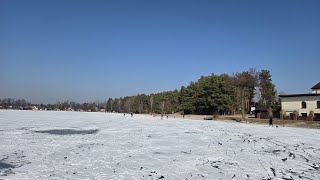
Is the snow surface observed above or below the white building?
below

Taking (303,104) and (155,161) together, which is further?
(303,104)

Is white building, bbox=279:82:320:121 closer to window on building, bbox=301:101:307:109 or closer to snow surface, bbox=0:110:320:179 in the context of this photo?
window on building, bbox=301:101:307:109

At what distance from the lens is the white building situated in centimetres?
5044

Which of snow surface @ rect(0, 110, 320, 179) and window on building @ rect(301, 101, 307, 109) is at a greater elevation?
window on building @ rect(301, 101, 307, 109)

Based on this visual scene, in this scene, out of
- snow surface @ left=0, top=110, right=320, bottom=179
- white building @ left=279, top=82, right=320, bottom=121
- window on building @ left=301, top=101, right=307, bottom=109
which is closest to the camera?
snow surface @ left=0, top=110, right=320, bottom=179

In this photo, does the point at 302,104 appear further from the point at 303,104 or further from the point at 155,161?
the point at 155,161

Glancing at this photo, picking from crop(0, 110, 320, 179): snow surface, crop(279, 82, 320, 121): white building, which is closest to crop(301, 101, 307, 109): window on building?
crop(279, 82, 320, 121): white building

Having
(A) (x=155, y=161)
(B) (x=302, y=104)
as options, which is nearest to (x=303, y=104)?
(B) (x=302, y=104)

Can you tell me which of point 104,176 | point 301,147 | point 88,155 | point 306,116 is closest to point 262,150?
point 301,147

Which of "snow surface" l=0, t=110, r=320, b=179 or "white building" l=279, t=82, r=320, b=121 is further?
"white building" l=279, t=82, r=320, b=121

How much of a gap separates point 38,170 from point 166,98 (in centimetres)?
11888

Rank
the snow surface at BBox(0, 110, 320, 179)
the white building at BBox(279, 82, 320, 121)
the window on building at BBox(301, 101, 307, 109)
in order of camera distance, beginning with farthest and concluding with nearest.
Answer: the window on building at BBox(301, 101, 307, 109) < the white building at BBox(279, 82, 320, 121) < the snow surface at BBox(0, 110, 320, 179)

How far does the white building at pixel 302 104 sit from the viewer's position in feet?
165

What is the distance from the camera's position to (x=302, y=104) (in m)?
52.0
